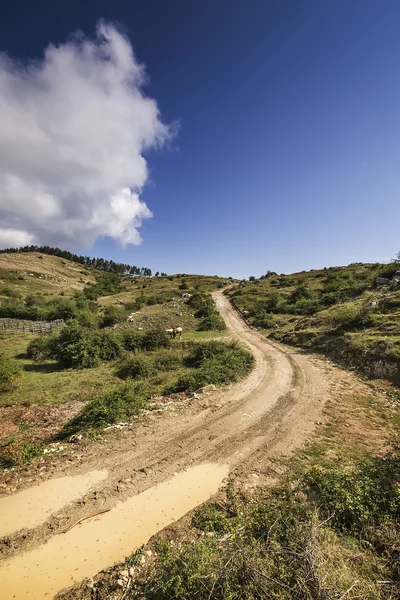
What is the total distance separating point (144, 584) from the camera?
5.26 metres

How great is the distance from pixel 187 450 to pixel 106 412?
14.2 feet

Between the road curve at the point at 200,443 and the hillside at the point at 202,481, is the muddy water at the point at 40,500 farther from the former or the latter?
the road curve at the point at 200,443

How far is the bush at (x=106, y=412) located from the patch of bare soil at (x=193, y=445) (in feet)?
2.51

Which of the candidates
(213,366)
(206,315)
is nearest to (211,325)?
(206,315)

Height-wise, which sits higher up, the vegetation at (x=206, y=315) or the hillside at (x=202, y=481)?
the vegetation at (x=206, y=315)

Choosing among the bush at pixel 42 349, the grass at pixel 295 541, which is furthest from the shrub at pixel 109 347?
the grass at pixel 295 541

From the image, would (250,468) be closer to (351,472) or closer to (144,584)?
(351,472)

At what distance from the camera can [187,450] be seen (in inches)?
393

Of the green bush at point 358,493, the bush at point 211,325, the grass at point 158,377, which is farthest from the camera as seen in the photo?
the bush at point 211,325

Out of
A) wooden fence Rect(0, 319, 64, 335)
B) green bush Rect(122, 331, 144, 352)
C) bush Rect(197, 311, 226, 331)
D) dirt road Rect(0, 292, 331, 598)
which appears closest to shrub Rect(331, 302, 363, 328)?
dirt road Rect(0, 292, 331, 598)

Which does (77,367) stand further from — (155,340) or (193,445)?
(193,445)

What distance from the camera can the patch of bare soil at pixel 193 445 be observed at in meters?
7.67

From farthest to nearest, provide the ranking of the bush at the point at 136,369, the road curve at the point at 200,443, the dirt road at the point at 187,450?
the bush at the point at 136,369
the road curve at the point at 200,443
the dirt road at the point at 187,450

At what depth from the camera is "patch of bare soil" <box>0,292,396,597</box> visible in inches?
302
